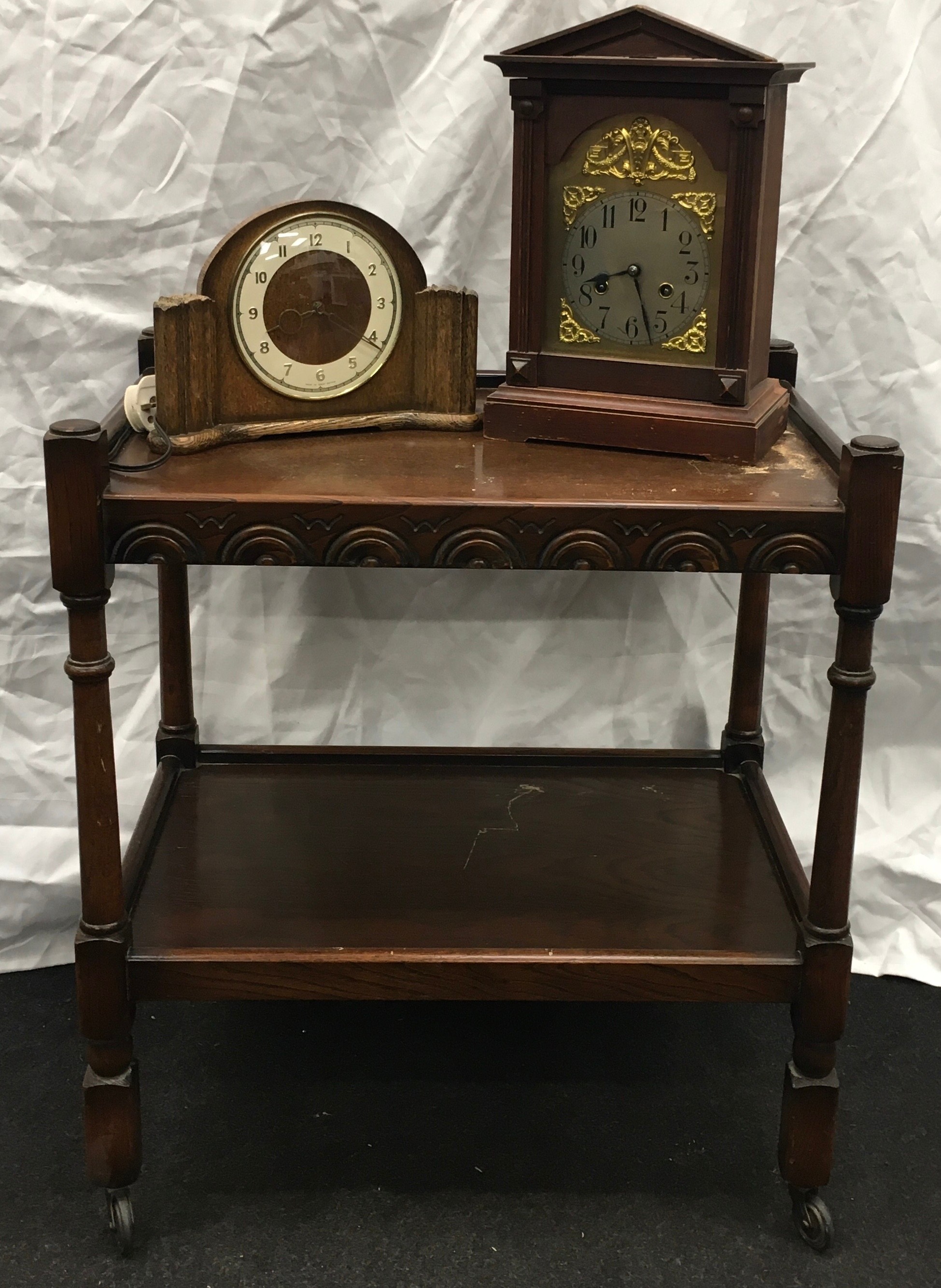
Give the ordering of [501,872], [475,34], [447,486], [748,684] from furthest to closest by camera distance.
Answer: [748,684]
[475,34]
[501,872]
[447,486]

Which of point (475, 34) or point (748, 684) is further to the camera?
point (748, 684)

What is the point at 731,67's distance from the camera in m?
1.21

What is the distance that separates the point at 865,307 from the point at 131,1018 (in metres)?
1.01

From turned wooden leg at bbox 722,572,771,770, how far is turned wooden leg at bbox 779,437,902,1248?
1.19 ft

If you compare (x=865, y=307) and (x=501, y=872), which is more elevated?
(x=865, y=307)

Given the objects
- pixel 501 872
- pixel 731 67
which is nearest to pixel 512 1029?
pixel 501 872

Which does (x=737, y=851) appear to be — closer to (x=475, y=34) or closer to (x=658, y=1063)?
(x=658, y=1063)

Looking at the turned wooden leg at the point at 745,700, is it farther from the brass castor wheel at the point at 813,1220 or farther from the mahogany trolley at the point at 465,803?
the brass castor wheel at the point at 813,1220

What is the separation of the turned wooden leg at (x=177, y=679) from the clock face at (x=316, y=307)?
0.33m

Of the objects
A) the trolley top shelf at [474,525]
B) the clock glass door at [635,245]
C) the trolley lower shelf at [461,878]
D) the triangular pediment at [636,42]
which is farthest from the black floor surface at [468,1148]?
the triangular pediment at [636,42]

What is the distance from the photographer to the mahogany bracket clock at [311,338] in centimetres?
128

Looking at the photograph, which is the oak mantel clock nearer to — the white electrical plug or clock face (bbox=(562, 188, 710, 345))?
clock face (bbox=(562, 188, 710, 345))

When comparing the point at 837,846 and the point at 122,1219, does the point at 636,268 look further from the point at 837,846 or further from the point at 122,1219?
the point at 122,1219

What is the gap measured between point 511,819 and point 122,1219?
509mm
